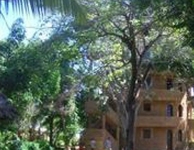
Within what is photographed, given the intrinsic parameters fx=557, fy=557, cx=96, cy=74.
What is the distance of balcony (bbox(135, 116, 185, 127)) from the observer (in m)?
53.2

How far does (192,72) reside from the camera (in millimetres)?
30984

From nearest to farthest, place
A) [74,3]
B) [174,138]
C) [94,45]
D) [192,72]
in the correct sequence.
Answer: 1. [74,3]
2. [94,45]
3. [192,72]
4. [174,138]

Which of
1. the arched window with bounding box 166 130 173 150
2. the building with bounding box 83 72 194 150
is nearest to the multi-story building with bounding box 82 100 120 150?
the building with bounding box 83 72 194 150

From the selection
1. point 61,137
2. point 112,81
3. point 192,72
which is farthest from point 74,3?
point 61,137

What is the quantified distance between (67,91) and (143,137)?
16.6m

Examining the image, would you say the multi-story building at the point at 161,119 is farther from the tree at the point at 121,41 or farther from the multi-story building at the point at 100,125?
the tree at the point at 121,41

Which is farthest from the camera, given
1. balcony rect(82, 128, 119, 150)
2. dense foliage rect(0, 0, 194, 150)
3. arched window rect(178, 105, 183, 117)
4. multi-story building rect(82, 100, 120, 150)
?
arched window rect(178, 105, 183, 117)

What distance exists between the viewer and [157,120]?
2098 inches

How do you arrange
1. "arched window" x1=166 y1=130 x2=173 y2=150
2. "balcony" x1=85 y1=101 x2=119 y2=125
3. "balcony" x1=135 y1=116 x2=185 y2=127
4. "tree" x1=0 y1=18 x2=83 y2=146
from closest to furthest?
"tree" x1=0 y1=18 x2=83 y2=146
"balcony" x1=85 y1=101 x2=119 y2=125
"balcony" x1=135 y1=116 x2=185 y2=127
"arched window" x1=166 y1=130 x2=173 y2=150

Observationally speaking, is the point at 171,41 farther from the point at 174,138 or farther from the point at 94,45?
the point at 174,138

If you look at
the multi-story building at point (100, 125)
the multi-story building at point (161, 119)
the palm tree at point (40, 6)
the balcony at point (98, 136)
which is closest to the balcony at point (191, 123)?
the multi-story building at point (161, 119)

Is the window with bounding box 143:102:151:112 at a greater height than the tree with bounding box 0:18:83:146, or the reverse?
the tree with bounding box 0:18:83:146

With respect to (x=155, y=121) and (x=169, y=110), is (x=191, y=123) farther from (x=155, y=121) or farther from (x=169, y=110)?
(x=155, y=121)

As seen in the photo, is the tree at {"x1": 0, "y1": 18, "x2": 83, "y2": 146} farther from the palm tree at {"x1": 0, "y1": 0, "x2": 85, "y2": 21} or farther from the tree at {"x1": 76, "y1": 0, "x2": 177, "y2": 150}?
the palm tree at {"x1": 0, "y1": 0, "x2": 85, "y2": 21}
